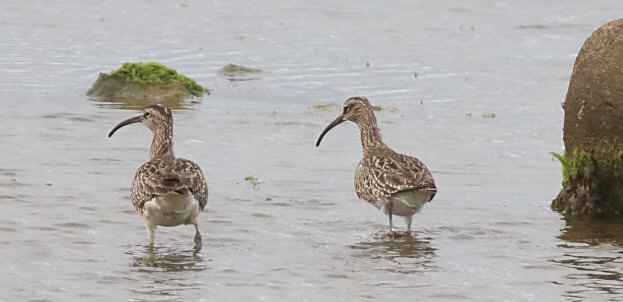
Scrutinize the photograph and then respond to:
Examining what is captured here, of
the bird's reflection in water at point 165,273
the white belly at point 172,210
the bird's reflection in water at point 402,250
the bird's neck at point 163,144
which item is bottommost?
the bird's reflection in water at point 165,273

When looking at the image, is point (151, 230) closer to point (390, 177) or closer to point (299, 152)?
point (390, 177)

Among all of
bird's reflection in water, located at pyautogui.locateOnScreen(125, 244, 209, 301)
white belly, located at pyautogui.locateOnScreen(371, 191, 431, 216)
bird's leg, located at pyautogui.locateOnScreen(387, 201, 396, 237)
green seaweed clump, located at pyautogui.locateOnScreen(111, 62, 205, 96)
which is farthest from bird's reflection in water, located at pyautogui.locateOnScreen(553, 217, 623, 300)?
green seaweed clump, located at pyautogui.locateOnScreen(111, 62, 205, 96)

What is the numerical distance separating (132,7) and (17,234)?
20080mm

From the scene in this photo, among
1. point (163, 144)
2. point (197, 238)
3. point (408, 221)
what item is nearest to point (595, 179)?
point (408, 221)

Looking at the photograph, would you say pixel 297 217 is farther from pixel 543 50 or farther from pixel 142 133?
pixel 543 50

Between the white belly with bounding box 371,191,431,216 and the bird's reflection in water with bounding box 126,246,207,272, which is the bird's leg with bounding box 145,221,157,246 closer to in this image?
the bird's reflection in water with bounding box 126,246,207,272

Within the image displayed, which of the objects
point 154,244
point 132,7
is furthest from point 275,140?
point 132,7

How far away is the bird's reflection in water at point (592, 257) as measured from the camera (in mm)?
13016

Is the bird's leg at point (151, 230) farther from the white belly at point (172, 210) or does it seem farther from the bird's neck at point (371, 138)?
A: the bird's neck at point (371, 138)

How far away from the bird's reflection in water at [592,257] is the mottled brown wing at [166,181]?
3.67 m

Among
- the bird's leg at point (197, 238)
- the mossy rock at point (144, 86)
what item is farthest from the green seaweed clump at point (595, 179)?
the mossy rock at point (144, 86)

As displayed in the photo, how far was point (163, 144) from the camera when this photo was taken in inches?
661

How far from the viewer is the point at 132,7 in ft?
113

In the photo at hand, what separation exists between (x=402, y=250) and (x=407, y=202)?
0.87 metres
